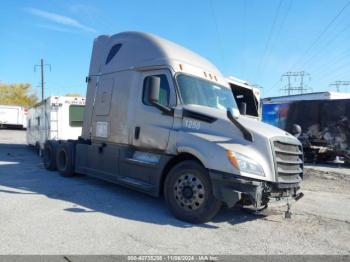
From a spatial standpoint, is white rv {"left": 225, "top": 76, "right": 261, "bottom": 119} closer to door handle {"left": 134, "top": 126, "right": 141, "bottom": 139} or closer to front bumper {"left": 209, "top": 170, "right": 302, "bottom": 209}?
door handle {"left": 134, "top": 126, "right": 141, "bottom": 139}

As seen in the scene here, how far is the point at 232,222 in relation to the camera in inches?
260

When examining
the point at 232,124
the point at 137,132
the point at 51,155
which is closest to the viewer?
the point at 232,124

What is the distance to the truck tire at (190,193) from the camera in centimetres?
624

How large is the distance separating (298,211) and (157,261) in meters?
4.07

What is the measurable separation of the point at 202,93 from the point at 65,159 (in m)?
4.92

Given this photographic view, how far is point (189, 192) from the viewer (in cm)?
649

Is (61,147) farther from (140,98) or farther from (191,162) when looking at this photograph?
(191,162)

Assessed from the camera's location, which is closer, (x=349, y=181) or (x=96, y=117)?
(x=96, y=117)

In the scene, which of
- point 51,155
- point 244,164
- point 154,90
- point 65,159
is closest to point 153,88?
point 154,90

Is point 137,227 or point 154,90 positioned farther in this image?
point 154,90

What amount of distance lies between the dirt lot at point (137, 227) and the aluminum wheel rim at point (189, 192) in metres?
0.34

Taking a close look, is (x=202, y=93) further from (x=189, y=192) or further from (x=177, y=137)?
(x=189, y=192)

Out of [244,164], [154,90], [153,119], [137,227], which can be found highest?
[154,90]

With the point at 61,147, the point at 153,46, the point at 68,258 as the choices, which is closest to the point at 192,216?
the point at 68,258
